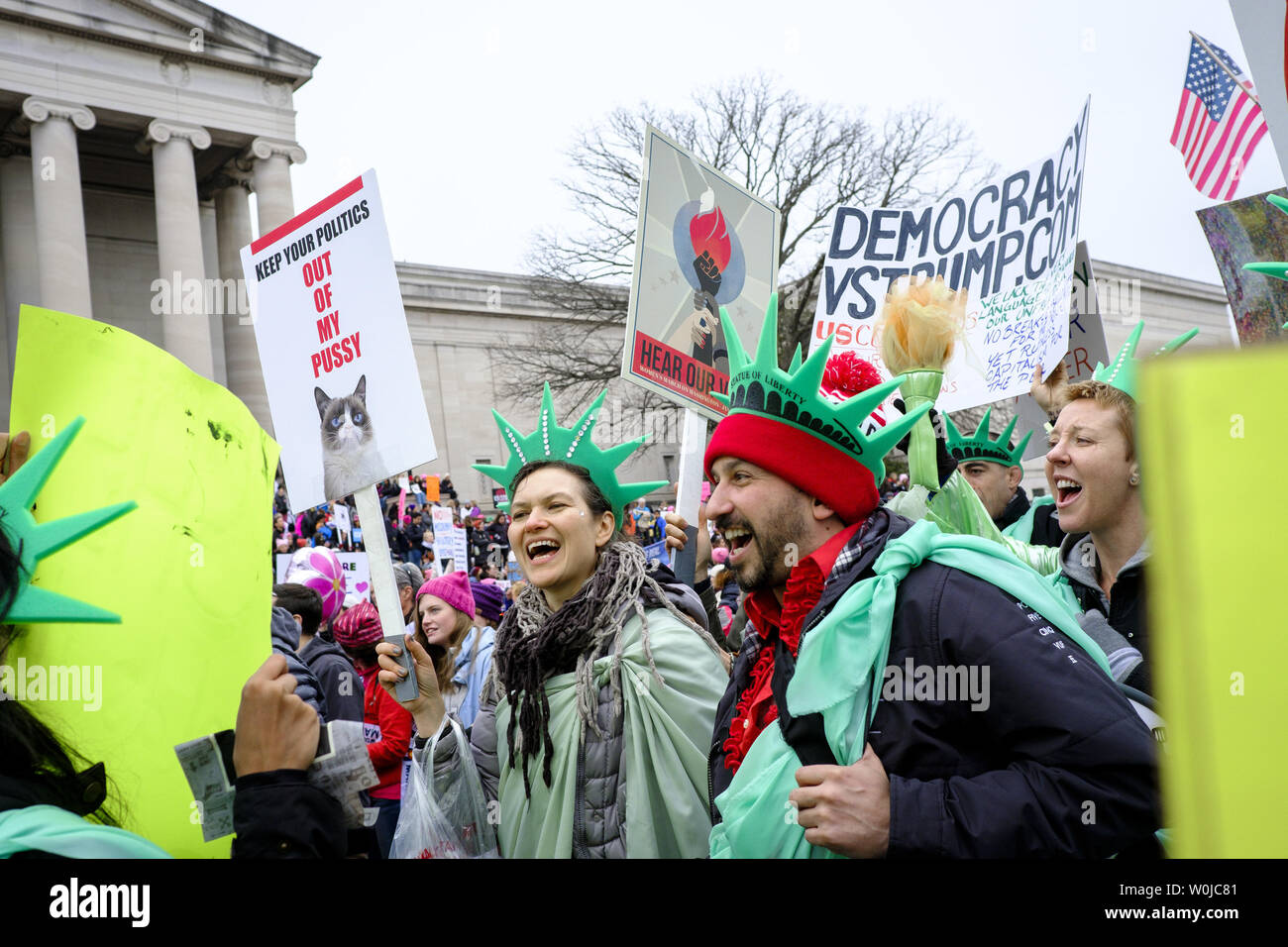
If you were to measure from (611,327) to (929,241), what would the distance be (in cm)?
2543

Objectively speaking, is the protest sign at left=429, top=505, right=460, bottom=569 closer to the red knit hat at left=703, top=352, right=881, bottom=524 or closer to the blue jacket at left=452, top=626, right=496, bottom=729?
the blue jacket at left=452, top=626, right=496, bottom=729

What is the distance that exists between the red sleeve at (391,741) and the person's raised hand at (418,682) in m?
1.14

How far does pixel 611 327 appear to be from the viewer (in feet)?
104

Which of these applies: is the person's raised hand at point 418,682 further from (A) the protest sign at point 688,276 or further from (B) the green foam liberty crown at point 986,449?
(B) the green foam liberty crown at point 986,449

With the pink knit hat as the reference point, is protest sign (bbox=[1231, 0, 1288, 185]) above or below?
above

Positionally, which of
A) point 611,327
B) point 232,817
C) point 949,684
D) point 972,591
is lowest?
point 232,817

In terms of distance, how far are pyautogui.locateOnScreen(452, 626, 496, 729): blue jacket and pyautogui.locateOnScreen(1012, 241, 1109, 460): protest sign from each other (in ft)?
12.0

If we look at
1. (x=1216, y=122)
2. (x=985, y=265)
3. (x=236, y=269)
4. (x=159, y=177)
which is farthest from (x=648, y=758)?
(x=159, y=177)

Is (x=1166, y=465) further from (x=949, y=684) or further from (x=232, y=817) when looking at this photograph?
(x=232, y=817)

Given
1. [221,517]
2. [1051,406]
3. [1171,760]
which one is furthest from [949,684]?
[1051,406]

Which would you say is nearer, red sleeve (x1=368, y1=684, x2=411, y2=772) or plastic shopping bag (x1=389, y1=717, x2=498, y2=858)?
plastic shopping bag (x1=389, y1=717, x2=498, y2=858)

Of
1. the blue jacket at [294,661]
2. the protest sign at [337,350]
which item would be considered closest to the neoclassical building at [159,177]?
the blue jacket at [294,661]

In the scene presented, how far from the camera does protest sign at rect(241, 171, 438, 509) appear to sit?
334cm

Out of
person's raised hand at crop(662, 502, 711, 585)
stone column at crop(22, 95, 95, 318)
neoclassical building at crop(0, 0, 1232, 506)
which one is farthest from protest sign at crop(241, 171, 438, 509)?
stone column at crop(22, 95, 95, 318)
